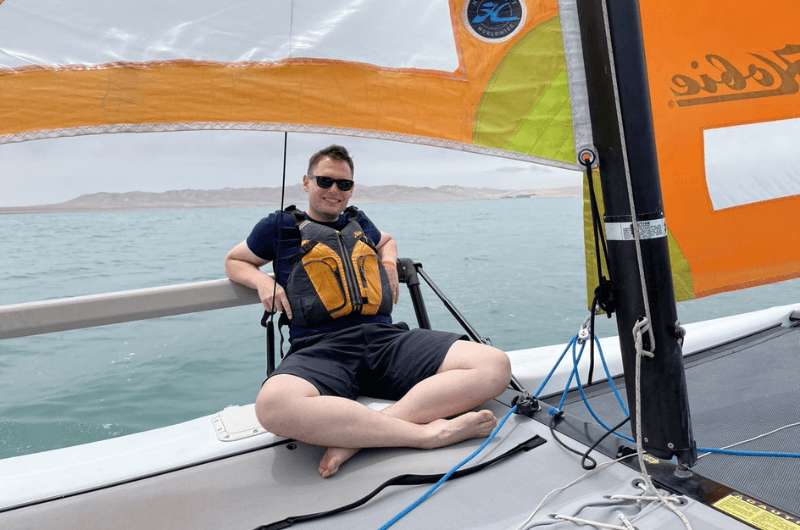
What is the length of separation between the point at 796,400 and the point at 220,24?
5.28ft

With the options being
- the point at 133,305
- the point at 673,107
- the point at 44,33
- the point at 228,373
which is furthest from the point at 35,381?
the point at 673,107

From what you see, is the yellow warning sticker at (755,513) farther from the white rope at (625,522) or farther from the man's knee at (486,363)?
the man's knee at (486,363)

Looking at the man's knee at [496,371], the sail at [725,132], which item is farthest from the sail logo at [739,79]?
the man's knee at [496,371]

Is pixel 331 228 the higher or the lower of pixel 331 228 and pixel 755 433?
the higher

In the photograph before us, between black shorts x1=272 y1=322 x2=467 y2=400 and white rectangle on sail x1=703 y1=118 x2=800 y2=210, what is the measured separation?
2.53 feet

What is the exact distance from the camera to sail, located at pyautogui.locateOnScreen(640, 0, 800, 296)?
1.30 m

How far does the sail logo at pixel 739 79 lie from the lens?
1.30m

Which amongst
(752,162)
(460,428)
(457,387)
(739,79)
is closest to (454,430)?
(460,428)

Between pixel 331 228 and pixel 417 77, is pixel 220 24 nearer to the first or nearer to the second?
pixel 417 77

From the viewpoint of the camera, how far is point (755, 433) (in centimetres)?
127

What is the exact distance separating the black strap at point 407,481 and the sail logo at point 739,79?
0.87 meters

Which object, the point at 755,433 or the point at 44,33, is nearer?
the point at 44,33

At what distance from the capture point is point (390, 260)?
1.84 meters

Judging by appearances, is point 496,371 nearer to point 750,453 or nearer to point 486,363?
point 486,363
